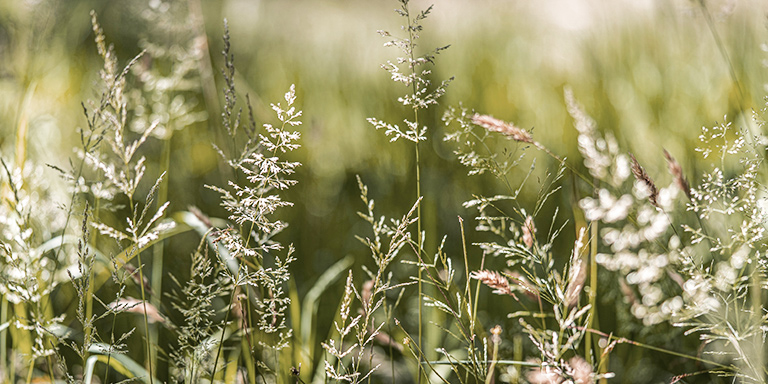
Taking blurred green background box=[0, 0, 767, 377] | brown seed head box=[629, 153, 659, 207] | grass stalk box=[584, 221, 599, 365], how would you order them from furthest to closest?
blurred green background box=[0, 0, 767, 377] < grass stalk box=[584, 221, 599, 365] < brown seed head box=[629, 153, 659, 207]

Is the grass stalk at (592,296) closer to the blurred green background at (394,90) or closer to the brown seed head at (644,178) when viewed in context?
the brown seed head at (644,178)

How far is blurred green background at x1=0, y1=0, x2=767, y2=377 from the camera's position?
189cm

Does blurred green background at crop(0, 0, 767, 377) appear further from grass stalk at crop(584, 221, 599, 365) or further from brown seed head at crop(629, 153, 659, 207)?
brown seed head at crop(629, 153, 659, 207)

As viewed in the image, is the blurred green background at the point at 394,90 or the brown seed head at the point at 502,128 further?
the blurred green background at the point at 394,90

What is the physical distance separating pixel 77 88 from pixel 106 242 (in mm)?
1167

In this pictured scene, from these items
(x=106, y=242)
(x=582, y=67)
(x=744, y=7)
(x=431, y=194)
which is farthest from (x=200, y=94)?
(x=744, y=7)

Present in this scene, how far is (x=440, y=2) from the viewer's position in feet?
13.5

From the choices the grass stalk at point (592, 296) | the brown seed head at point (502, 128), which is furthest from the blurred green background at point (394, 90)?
the brown seed head at point (502, 128)

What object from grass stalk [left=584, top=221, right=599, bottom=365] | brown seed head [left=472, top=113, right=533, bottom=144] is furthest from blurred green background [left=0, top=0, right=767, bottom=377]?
brown seed head [left=472, top=113, right=533, bottom=144]

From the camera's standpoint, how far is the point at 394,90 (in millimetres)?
2666

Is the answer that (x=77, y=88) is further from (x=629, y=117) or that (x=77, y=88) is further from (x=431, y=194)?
(x=629, y=117)

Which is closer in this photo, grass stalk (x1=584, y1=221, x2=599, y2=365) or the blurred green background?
grass stalk (x1=584, y1=221, x2=599, y2=365)

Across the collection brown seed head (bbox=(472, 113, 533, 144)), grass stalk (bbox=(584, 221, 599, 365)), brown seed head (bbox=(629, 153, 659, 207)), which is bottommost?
grass stalk (bbox=(584, 221, 599, 365))

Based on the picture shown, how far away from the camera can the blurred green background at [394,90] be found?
74.5 inches
